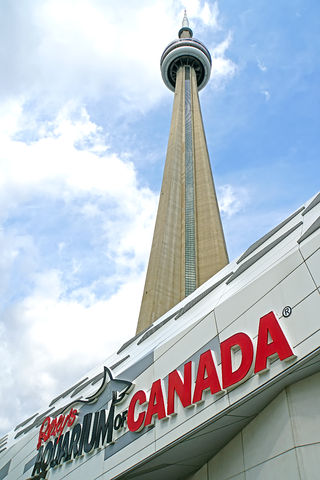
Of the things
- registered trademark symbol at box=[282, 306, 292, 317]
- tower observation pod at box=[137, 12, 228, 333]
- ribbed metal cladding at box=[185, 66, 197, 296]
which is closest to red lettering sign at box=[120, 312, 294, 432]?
registered trademark symbol at box=[282, 306, 292, 317]

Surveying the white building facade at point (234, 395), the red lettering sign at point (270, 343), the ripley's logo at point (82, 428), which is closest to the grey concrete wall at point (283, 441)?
the white building facade at point (234, 395)

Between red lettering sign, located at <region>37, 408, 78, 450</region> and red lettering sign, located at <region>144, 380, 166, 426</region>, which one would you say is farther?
red lettering sign, located at <region>37, 408, 78, 450</region>

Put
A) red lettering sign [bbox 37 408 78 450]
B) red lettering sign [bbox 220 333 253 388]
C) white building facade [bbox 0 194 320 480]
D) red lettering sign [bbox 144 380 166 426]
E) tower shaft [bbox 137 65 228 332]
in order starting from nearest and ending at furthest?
white building facade [bbox 0 194 320 480] → red lettering sign [bbox 220 333 253 388] → red lettering sign [bbox 144 380 166 426] → red lettering sign [bbox 37 408 78 450] → tower shaft [bbox 137 65 228 332]

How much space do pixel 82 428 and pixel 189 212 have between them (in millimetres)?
34943

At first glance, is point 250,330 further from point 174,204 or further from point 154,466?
point 174,204

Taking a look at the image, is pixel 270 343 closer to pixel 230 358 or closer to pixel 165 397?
pixel 230 358

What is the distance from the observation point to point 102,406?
1586cm

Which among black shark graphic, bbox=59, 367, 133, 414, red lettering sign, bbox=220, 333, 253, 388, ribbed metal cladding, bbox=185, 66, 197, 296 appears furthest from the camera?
ribbed metal cladding, bbox=185, 66, 197, 296

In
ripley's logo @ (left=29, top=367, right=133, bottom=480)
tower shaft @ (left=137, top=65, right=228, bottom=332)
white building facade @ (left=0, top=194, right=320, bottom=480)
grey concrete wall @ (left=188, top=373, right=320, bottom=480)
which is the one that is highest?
tower shaft @ (left=137, top=65, right=228, bottom=332)

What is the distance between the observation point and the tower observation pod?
40750mm

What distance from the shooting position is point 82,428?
53.9ft

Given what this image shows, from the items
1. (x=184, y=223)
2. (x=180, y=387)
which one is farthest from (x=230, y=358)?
(x=184, y=223)

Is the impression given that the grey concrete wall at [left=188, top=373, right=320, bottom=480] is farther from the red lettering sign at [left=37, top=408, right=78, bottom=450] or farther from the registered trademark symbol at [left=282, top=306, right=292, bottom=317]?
the red lettering sign at [left=37, top=408, right=78, bottom=450]

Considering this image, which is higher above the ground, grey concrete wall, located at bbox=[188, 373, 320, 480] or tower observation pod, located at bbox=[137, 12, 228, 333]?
tower observation pod, located at bbox=[137, 12, 228, 333]
